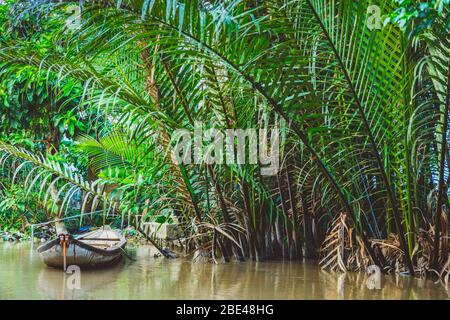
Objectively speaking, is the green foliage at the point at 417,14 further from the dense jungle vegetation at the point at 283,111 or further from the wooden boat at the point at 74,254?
the wooden boat at the point at 74,254

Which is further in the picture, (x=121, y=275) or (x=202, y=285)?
(x=121, y=275)

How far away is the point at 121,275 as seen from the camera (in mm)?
5504

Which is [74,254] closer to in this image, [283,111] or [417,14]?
[283,111]

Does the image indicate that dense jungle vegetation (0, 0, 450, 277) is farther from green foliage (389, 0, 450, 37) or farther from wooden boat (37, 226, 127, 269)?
wooden boat (37, 226, 127, 269)

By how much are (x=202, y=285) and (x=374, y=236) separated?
1719 millimetres

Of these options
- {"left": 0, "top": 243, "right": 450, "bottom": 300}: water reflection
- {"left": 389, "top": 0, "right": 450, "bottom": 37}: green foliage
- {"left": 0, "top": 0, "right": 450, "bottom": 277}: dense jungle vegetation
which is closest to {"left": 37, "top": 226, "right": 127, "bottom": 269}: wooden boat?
{"left": 0, "top": 243, "right": 450, "bottom": 300}: water reflection

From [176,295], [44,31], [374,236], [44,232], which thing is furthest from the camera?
[44,232]

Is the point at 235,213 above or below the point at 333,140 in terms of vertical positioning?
below

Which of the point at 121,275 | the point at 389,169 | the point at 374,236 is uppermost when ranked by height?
the point at 389,169

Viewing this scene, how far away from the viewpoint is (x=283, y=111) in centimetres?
421

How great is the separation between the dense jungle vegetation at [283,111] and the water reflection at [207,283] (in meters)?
0.25

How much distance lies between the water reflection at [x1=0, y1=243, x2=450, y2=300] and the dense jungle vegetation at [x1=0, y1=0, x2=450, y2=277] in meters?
0.25
